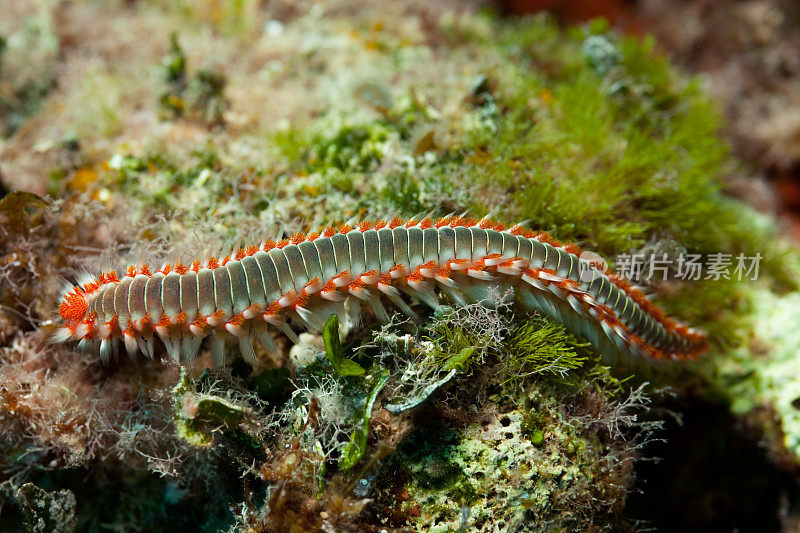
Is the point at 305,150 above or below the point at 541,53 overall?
below

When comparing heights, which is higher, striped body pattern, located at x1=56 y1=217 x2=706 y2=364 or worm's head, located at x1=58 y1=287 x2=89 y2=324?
striped body pattern, located at x1=56 y1=217 x2=706 y2=364

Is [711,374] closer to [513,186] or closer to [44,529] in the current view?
[513,186]

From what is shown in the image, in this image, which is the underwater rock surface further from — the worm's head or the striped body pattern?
the worm's head

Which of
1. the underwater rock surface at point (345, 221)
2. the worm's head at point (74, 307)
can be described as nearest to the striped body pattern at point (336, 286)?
the worm's head at point (74, 307)

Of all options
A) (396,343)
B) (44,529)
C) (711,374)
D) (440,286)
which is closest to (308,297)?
(396,343)

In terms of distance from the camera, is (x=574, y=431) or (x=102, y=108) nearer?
(x=574, y=431)

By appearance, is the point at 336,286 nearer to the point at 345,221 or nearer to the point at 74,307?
the point at 345,221

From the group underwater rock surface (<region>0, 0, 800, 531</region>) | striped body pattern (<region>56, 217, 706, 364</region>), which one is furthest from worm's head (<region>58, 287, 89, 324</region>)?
underwater rock surface (<region>0, 0, 800, 531</region>)

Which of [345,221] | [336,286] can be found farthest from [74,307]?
[345,221]
